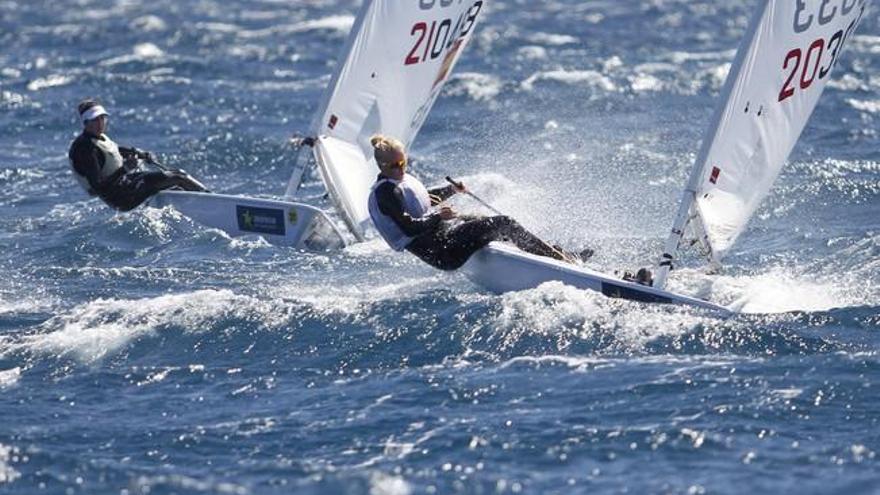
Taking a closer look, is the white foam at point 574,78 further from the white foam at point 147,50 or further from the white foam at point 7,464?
the white foam at point 7,464

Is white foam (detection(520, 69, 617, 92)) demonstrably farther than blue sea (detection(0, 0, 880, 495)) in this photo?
Yes

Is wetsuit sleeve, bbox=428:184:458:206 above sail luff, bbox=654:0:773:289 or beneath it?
beneath

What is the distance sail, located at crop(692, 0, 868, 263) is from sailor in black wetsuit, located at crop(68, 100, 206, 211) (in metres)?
5.14

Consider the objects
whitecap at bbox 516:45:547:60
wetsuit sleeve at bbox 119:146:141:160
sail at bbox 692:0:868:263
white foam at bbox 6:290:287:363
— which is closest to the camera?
white foam at bbox 6:290:287:363

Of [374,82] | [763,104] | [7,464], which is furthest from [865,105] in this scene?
[7,464]

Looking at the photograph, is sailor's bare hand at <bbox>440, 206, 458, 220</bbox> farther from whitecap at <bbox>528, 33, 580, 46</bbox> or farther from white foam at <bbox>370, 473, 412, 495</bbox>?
whitecap at <bbox>528, 33, 580, 46</bbox>

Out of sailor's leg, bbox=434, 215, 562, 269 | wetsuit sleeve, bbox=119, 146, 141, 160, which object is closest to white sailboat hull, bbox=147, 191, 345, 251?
wetsuit sleeve, bbox=119, 146, 141, 160

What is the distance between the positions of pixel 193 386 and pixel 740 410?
11.2ft

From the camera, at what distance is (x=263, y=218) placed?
44.0ft

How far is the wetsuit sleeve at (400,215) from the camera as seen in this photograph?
446 inches

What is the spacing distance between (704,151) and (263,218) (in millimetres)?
4315

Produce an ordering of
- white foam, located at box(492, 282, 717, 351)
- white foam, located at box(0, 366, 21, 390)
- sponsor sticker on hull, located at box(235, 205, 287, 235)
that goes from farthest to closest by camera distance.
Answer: sponsor sticker on hull, located at box(235, 205, 287, 235), white foam, located at box(492, 282, 717, 351), white foam, located at box(0, 366, 21, 390)

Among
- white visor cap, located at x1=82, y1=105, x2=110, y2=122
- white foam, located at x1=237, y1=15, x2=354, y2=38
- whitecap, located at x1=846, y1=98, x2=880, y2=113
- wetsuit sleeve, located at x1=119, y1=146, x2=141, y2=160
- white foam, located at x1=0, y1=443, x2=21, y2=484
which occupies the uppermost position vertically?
whitecap, located at x1=846, y1=98, x2=880, y2=113

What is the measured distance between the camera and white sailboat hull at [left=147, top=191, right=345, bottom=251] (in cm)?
1317
